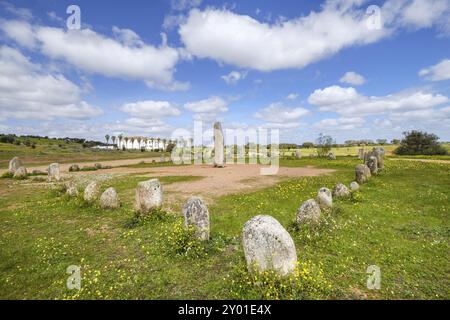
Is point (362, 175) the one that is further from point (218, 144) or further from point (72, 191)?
point (72, 191)

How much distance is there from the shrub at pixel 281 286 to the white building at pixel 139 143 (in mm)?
128024

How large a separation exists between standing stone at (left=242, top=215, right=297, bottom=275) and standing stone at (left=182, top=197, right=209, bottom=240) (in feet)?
10.7

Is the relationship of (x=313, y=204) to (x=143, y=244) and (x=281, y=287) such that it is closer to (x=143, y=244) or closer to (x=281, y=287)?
(x=281, y=287)

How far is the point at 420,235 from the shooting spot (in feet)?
34.9

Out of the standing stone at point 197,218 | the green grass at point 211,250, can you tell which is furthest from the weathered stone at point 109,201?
the standing stone at point 197,218

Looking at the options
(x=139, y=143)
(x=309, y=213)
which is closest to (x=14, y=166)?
(x=309, y=213)

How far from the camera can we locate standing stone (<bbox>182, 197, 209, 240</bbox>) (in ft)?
32.7

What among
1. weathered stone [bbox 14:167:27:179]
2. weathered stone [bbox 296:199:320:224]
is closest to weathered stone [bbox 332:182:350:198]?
weathered stone [bbox 296:199:320:224]

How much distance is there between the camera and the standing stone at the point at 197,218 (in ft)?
32.7

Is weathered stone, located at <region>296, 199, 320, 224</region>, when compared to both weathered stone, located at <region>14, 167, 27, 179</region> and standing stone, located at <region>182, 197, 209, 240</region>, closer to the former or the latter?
standing stone, located at <region>182, 197, 209, 240</region>

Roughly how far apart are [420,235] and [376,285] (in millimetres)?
5337

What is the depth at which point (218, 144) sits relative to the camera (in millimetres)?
36281
